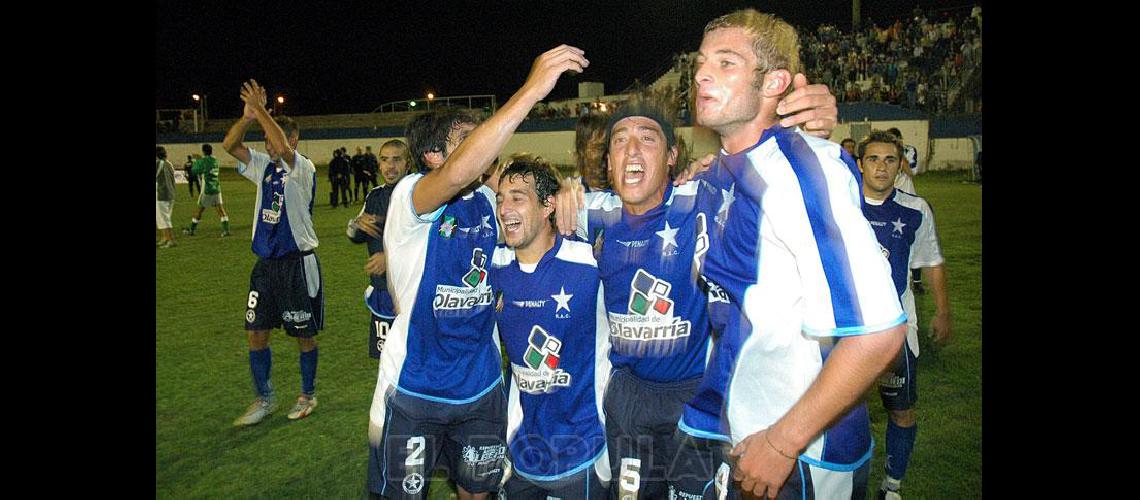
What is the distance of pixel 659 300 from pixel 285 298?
4504 millimetres

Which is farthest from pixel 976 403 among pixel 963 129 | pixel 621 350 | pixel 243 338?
pixel 963 129

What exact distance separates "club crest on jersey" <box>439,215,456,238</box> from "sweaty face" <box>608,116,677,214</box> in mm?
849

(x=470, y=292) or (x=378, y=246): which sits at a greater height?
(x=378, y=246)

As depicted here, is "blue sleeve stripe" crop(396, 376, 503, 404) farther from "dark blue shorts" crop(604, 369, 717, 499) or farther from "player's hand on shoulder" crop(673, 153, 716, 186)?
"player's hand on shoulder" crop(673, 153, 716, 186)

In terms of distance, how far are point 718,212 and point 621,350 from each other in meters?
1.07

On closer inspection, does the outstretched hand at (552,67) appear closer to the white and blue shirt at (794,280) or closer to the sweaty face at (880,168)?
the white and blue shirt at (794,280)

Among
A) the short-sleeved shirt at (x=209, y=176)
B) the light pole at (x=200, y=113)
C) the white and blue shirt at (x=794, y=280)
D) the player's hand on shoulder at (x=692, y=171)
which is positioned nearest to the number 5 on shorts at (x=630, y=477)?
the white and blue shirt at (x=794, y=280)

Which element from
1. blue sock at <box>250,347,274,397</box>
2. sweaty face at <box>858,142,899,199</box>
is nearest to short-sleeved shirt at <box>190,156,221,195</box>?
blue sock at <box>250,347,274,397</box>

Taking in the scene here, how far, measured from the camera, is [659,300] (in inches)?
136

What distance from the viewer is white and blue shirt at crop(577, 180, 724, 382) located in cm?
344

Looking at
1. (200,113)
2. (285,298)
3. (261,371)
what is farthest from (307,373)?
(200,113)

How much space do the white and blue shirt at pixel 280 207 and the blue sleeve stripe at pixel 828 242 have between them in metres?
5.76

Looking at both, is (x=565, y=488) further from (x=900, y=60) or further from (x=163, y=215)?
(x=900, y=60)

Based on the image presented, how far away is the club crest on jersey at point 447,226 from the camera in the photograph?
3.78 metres
